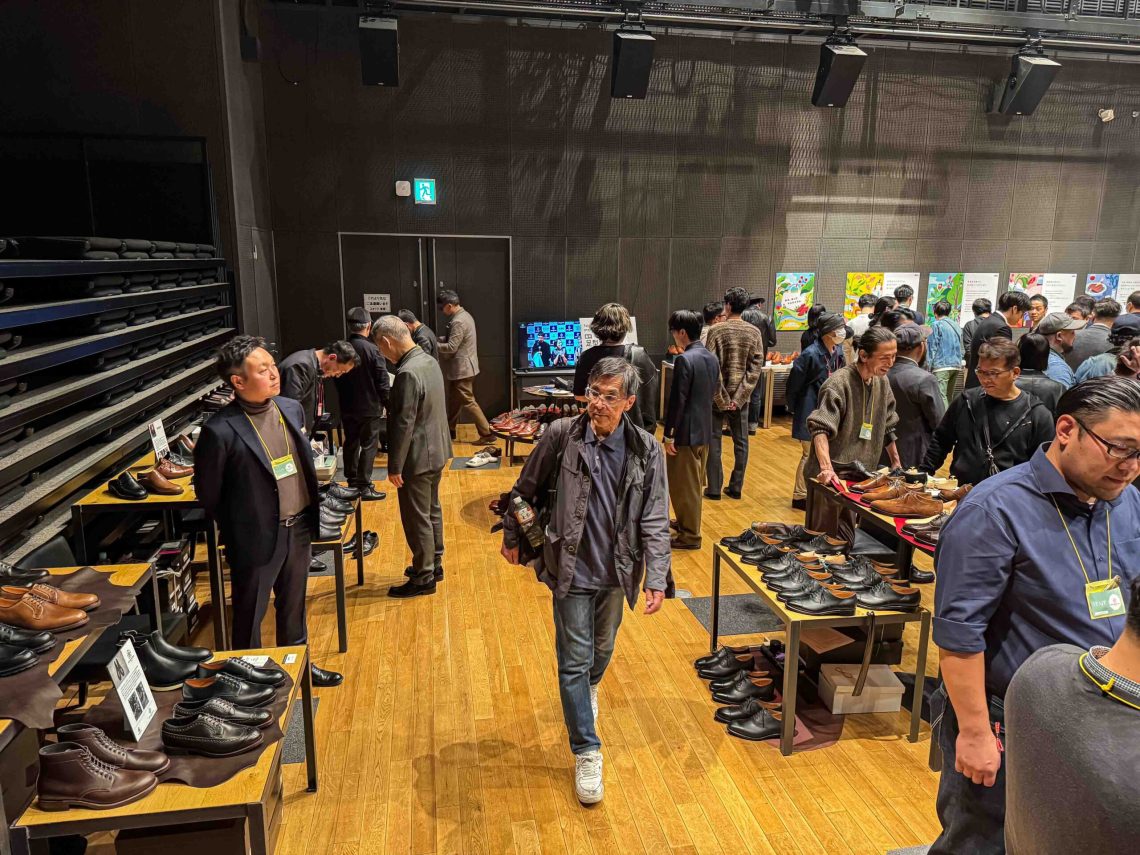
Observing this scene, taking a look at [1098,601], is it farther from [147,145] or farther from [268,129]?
[268,129]

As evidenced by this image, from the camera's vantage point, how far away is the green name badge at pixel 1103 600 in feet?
6.34

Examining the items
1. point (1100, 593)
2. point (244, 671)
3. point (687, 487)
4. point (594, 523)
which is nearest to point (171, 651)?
point (244, 671)

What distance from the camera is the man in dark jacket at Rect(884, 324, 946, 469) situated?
480cm

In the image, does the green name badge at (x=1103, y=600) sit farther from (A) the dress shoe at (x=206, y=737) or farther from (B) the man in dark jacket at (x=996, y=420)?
(A) the dress shoe at (x=206, y=737)

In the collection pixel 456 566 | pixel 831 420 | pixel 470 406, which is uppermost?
pixel 831 420

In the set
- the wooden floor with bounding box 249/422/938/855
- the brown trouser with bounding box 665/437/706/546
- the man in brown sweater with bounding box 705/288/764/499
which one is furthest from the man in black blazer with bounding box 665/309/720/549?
the wooden floor with bounding box 249/422/938/855

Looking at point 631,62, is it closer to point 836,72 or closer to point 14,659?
point 836,72

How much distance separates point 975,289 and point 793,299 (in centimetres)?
283

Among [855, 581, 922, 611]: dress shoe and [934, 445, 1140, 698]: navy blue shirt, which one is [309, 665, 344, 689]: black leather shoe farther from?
[934, 445, 1140, 698]: navy blue shirt

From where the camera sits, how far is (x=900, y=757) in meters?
3.42

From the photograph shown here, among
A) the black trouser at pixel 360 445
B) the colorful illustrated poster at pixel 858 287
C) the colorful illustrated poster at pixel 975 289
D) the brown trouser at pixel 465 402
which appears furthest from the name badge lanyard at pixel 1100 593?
the colorful illustrated poster at pixel 975 289

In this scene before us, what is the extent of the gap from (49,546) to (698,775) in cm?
309

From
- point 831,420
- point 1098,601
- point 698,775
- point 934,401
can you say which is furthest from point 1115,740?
point 934,401

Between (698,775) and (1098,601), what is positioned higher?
(1098,601)
